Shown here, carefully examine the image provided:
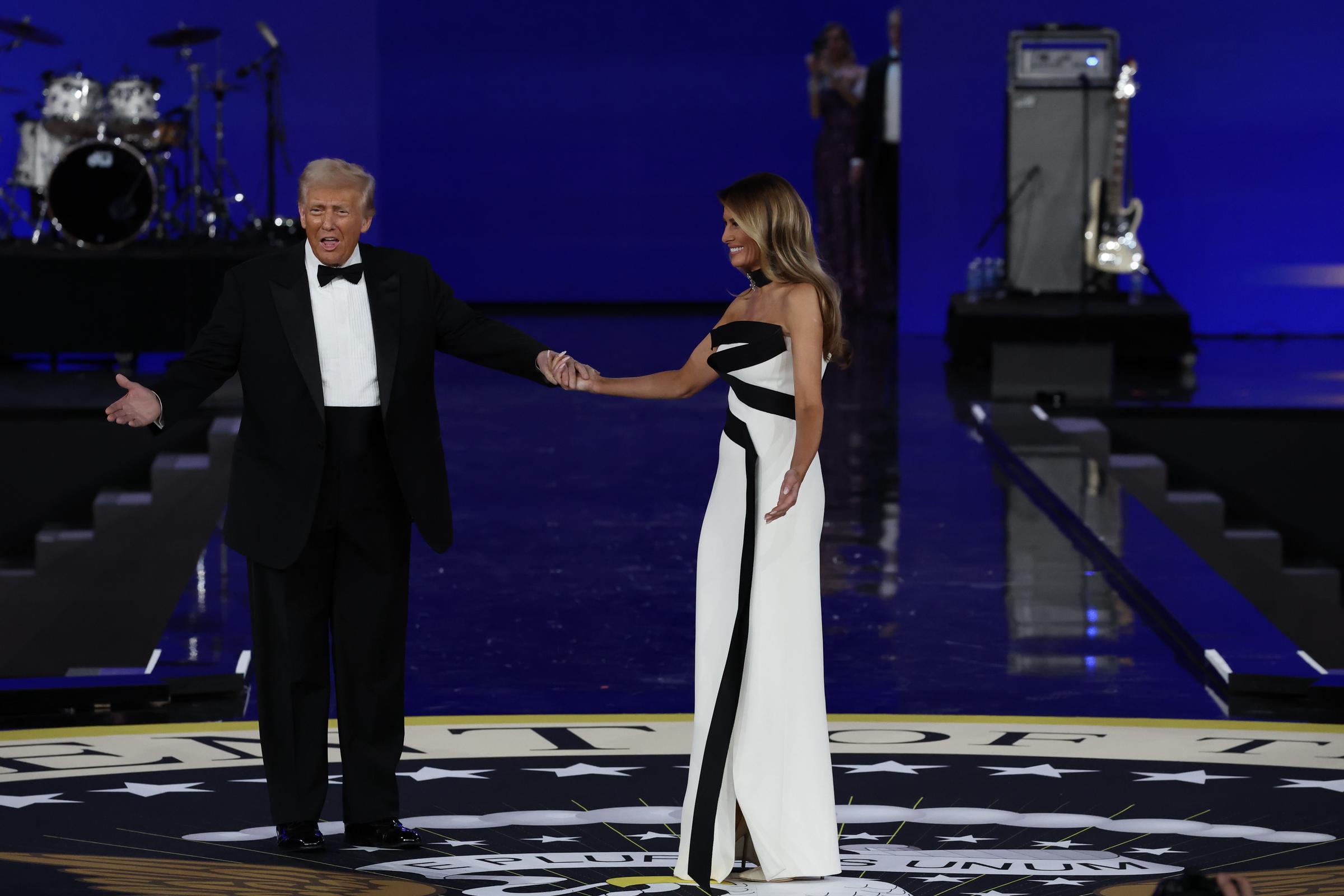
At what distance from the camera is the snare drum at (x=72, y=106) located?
12008 mm

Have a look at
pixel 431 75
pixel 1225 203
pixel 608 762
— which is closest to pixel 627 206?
pixel 431 75

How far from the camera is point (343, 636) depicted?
3.03 metres

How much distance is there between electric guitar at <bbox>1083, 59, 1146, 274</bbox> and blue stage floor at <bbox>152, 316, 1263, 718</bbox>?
11.9 ft

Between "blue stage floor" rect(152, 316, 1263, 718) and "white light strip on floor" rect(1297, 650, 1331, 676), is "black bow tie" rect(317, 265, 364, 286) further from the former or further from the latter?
"white light strip on floor" rect(1297, 650, 1331, 676)

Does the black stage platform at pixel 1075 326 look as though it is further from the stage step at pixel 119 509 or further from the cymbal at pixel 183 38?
the stage step at pixel 119 509

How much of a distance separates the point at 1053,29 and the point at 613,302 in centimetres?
659

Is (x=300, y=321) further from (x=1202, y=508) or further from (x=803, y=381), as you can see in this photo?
(x=1202, y=508)

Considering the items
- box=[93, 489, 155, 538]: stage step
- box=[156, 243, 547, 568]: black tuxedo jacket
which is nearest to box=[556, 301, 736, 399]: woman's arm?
box=[156, 243, 547, 568]: black tuxedo jacket

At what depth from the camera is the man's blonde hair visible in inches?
114

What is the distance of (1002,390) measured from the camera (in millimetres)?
10195

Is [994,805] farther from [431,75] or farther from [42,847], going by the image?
[431,75]

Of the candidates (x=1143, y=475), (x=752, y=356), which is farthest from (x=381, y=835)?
(x=1143, y=475)

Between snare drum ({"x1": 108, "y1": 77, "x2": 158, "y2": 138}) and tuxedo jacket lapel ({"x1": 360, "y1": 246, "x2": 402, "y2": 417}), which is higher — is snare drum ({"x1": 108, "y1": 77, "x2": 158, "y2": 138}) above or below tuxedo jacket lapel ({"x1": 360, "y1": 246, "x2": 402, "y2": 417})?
above

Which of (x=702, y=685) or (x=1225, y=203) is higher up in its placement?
(x=1225, y=203)
